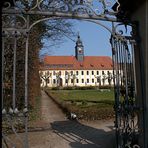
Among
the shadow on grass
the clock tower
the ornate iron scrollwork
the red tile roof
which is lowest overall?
the shadow on grass

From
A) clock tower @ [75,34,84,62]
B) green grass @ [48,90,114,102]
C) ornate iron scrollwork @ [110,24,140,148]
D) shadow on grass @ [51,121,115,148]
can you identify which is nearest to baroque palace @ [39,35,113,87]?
clock tower @ [75,34,84,62]

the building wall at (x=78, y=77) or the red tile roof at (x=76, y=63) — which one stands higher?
the red tile roof at (x=76, y=63)

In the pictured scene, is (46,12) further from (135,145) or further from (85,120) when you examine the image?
(85,120)

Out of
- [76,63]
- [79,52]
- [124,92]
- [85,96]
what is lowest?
[85,96]

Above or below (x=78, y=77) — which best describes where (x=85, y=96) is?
below

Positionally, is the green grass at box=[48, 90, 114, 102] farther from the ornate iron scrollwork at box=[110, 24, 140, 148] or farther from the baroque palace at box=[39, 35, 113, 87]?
the baroque palace at box=[39, 35, 113, 87]

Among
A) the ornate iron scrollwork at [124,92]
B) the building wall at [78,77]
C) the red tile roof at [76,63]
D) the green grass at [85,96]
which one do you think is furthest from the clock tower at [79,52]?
the ornate iron scrollwork at [124,92]

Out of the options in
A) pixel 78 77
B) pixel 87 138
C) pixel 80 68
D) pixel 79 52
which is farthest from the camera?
pixel 80 68

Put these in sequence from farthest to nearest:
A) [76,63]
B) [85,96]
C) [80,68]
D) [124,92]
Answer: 1. [76,63]
2. [80,68]
3. [85,96]
4. [124,92]

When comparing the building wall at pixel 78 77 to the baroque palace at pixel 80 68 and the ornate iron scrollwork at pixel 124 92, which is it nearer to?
the baroque palace at pixel 80 68

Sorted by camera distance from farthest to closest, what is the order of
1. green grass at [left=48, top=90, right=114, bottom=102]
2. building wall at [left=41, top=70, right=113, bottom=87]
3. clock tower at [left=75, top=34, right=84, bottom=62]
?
clock tower at [left=75, top=34, right=84, bottom=62], building wall at [left=41, top=70, right=113, bottom=87], green grass at [left=48, top=90, right=114, bottom=102]

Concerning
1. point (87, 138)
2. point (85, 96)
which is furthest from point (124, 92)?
point (85, 96)

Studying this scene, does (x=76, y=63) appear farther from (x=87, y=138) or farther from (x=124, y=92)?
(x=124, y=92)

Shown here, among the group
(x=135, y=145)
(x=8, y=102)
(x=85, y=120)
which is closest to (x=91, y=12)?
(x=135, y=145)
